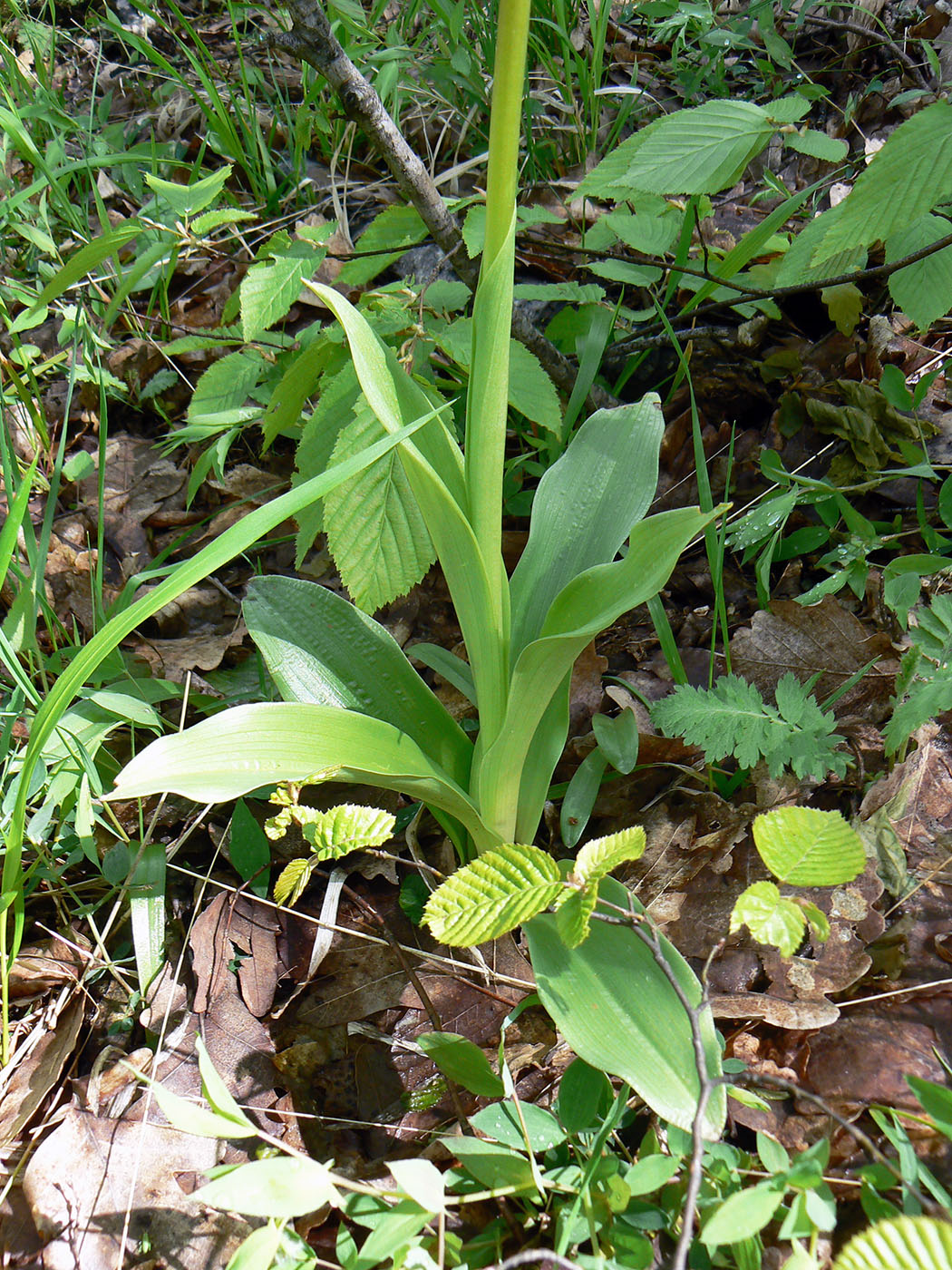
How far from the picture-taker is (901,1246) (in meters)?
0.52

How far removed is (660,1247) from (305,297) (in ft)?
6.38

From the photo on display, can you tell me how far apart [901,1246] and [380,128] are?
1434 mm

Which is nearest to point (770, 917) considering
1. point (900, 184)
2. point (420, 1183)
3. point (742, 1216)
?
point (742, 1216)

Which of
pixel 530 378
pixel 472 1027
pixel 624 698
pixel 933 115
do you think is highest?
pixel 933 115

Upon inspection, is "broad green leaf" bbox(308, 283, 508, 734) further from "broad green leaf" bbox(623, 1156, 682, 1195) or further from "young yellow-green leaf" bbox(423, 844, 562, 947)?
"broad green leaf" bbox(623, 1156, 682, 1195)

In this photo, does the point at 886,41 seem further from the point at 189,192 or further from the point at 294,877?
the point at 294,877

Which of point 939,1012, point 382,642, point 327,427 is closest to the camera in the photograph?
point 939,1012

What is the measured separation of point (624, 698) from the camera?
127cm

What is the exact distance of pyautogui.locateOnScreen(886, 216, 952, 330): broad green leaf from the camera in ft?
3.84

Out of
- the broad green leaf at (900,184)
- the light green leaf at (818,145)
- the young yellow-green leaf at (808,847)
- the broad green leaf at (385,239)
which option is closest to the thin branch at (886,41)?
the light green leaf at (818,145)

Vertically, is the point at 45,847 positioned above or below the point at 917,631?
below

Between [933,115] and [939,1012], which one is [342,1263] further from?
[933,115]

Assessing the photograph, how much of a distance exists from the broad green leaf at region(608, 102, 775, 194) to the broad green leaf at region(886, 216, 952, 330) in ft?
0.81

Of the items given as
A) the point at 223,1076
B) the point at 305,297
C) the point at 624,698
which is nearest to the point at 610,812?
the point at 624,698
